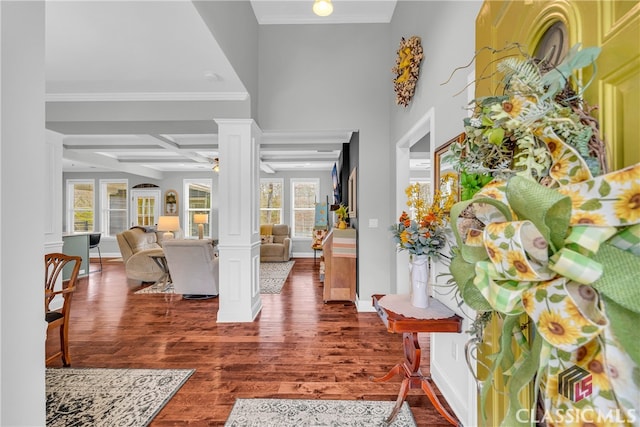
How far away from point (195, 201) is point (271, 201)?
8.03 ft

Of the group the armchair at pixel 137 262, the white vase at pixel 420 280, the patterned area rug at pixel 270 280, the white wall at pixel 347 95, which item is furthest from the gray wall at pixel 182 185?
the white vase at pixel 420 280

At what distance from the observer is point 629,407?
1.64ft

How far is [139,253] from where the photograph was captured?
502cm

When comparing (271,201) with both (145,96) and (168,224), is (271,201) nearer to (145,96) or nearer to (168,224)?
(168,224)

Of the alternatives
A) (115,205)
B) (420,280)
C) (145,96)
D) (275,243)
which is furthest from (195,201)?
(420,280)

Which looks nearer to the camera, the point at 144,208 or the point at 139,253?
the point at 139,253

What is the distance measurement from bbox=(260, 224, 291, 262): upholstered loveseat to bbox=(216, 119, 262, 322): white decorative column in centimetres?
380

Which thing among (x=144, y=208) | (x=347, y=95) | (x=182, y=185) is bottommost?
(x=144, y=208)

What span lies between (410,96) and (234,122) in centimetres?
197

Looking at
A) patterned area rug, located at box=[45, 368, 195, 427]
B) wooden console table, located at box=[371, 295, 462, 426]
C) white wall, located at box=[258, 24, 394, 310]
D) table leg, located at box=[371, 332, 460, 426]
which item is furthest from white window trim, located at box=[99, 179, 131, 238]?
table leg, located at box=[371, 332, 460, 426]

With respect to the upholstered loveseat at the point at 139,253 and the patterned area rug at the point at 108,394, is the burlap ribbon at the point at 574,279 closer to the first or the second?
the patterned area rug at the point at 108,394

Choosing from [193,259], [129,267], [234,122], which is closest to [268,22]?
[234,122]

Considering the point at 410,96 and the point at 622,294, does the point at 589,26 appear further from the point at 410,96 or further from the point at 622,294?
the point at 410,96

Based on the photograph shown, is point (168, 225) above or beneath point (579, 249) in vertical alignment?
beneath
